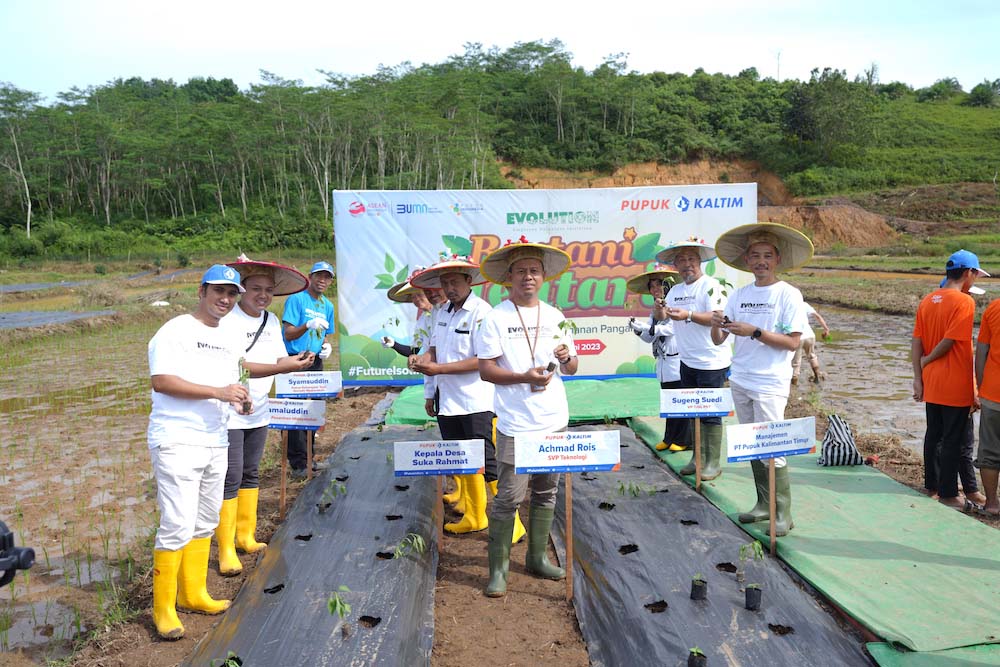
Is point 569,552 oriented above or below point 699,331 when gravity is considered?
below

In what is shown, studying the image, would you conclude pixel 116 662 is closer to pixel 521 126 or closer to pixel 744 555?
pixel 744 555

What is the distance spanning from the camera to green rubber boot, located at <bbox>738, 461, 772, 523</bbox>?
460cm

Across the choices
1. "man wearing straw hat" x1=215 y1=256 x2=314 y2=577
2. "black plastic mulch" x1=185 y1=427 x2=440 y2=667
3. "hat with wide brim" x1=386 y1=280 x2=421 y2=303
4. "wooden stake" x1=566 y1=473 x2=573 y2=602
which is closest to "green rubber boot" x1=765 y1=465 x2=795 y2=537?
"wooden stake" x1=566 y1=473 x2=573 y2=602

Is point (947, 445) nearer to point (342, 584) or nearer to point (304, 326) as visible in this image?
point (342, 584)

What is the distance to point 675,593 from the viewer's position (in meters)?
3.71

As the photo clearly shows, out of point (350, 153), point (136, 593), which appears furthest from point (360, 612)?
point (350, 153)

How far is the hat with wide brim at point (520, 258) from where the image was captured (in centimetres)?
385

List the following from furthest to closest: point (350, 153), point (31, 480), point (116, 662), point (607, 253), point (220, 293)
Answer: point (350, 153) < point (607, 253) < point (31, 480) < point (220, 293) < point (116, 662)

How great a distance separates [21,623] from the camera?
13.4 feet

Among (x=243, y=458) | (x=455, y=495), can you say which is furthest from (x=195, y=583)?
(x=455, y=495)

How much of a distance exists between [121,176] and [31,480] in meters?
47.8

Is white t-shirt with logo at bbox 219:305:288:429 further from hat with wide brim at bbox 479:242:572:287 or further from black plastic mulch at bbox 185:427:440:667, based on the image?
hat with wide brim at bbox 479:242:572:287

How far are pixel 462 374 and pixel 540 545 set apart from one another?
1189 millimetres

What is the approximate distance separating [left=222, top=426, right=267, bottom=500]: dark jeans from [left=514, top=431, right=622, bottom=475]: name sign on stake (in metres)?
1.78
